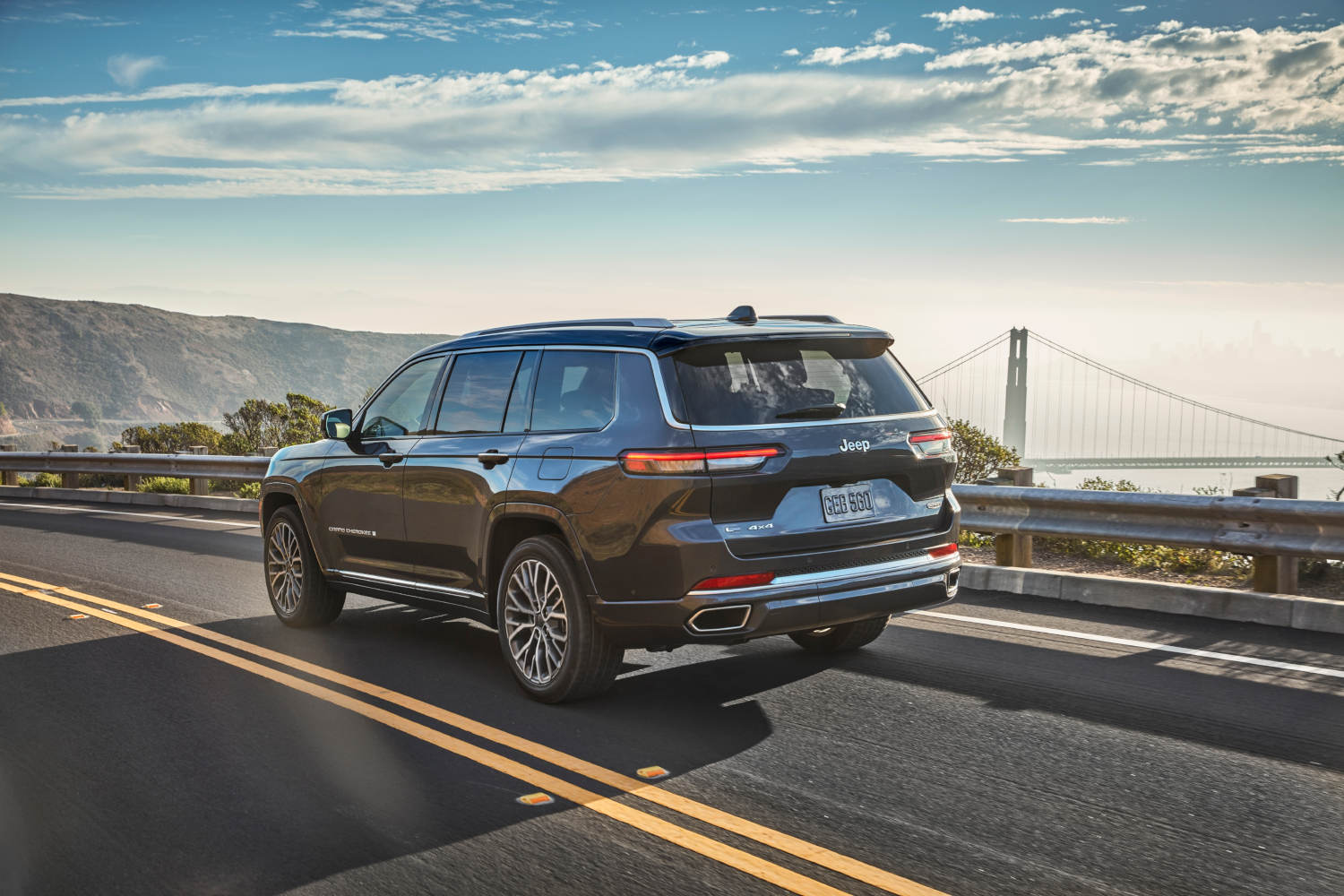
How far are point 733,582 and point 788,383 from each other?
3.34 ft

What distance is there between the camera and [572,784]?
15.5 feet

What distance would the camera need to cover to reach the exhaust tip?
5230 mm

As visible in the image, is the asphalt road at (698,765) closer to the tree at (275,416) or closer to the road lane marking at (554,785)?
the road lane marking at (554,785)

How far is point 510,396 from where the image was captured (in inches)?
251

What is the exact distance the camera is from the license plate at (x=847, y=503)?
5.45 m

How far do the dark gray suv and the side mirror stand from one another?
0.84 m

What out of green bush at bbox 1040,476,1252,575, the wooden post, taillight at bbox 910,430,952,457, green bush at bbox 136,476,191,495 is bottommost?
green bush at bbox 136,476,191,495

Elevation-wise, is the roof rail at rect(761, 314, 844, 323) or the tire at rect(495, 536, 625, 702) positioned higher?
the roof rail at rect(761, 314, 844, 323)

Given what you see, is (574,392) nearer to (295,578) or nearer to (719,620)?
(719,620)

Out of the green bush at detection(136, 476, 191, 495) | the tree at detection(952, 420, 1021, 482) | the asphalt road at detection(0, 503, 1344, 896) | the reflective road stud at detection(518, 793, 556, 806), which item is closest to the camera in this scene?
the asphalt road at detection(0, 503, 1344, 896)

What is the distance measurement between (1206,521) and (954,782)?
4.51m

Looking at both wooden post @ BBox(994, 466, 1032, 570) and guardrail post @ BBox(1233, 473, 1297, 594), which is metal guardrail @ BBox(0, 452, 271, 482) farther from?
guardrail post @ BBox(1233, 473, 1297, 594)

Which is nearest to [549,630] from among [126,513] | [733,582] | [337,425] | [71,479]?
[733,582]

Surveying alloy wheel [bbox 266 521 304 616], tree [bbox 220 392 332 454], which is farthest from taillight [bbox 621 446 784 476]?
tree [bbox 220 392 332 454]
